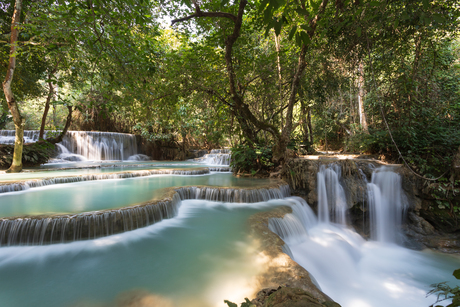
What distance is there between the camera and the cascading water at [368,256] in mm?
3475

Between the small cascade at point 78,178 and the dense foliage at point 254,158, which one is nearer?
the small cascade at point 78,178

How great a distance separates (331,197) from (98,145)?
55.9 feet

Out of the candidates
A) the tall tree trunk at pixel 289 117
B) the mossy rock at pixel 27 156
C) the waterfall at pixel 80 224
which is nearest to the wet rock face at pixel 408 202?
the tall tree trunk at pixel 289 117

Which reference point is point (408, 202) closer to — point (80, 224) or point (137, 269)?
point (137, 269)

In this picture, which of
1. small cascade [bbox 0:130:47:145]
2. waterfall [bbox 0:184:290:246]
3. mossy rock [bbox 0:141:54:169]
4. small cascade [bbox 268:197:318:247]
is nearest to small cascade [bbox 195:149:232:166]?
small cascade [bbox 268:197:318:247]

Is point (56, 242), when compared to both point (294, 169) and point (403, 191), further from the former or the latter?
point (403, 191)

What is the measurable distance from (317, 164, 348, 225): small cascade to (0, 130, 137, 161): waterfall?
16.6 meters

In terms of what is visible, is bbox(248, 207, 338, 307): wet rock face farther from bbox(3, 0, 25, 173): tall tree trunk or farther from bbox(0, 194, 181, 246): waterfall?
bbox(3, 0, 25, 173): tall tree trunk

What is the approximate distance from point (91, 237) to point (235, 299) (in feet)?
8.96

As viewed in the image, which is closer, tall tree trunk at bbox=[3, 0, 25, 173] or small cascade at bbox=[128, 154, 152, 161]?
tall tree trunk at bbox=[3, 0, 25, 173]

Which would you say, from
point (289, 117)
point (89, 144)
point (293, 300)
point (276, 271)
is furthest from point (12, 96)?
point (89, 144)

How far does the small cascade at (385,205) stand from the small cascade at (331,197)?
80 cm

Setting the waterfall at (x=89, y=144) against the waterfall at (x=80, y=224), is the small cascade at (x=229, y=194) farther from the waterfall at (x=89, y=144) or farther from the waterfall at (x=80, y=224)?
the waterfall at (x=89, y=144)

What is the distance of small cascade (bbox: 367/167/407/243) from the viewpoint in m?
5.93
